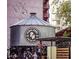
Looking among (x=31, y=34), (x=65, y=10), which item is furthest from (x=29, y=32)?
(x=65, y=10)

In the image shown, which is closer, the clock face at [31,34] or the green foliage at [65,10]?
the green foliage at [65,10]

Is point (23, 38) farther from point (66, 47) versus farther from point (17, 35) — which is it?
point (66, 47)

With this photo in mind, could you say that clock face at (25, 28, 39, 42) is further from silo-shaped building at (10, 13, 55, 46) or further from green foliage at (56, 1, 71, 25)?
green foliage at (56, 1, 71, 25)

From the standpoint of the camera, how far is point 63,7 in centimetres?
1623

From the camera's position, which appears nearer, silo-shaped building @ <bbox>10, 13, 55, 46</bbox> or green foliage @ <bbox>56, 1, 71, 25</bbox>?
green foliage @ <bbox>56, 1, 71, 25</bbox>

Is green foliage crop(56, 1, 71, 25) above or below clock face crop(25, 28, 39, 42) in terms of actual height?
above

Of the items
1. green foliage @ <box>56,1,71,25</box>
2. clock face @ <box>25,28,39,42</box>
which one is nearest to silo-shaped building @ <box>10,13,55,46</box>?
clock face @ <box>25,28,39,42</box>

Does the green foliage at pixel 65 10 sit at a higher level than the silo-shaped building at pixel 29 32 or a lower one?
higher

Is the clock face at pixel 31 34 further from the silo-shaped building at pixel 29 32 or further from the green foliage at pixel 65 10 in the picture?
the green foliage at pixel 65 10

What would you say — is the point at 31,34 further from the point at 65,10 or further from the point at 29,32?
the point at 65,10

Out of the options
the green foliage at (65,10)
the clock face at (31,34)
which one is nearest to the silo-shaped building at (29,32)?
the clock face at (31,34)

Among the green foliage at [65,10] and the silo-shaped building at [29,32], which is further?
the silo-shaped building at [29,32]
